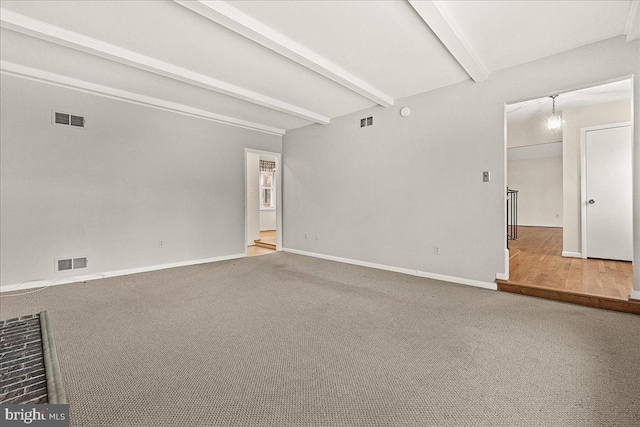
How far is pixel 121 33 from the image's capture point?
106 inches

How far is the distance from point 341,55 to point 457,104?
1769 mm

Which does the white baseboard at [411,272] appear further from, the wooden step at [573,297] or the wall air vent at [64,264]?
the wall air vent at [64,264]

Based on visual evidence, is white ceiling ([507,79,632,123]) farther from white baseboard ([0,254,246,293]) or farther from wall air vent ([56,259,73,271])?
wall air vent ([56,259,73,271])

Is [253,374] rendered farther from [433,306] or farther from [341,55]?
[341,55]

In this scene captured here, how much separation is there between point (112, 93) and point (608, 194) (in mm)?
7586

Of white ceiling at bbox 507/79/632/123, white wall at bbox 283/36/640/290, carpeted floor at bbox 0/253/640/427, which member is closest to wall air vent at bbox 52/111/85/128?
carpeted floor at bbox 0/253/640/427

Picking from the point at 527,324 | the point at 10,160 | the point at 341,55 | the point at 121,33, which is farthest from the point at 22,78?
the point at 527,324

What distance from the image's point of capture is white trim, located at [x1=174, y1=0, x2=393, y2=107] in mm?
2295

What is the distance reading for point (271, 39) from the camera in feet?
8.86

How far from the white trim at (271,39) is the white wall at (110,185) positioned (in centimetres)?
273

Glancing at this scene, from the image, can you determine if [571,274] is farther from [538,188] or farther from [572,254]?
[538,188]

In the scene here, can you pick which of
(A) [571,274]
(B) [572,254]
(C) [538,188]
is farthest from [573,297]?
(C) [538,188]

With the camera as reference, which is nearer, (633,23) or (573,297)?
(633,23)

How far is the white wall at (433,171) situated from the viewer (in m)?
3.22
